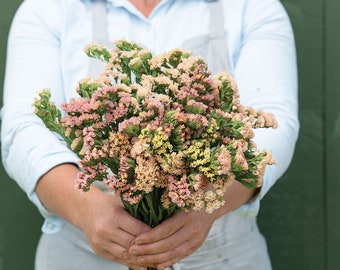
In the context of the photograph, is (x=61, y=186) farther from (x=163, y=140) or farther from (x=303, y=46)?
(x=303, y=46)

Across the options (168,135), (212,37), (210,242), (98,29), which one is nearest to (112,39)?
(98,29)

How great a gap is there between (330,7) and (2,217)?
985 mm

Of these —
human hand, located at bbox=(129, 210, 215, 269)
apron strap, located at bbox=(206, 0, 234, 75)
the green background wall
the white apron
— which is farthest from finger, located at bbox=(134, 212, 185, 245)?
the green background wall

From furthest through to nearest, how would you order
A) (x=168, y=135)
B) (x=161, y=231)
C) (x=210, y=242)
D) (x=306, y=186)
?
(x=306, y=186), (x=210, y=242), (x=161, y=231), (x=168, y=135)

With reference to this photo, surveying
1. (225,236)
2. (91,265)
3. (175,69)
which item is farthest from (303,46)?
(175,69)

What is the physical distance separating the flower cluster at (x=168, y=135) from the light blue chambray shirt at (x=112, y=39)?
1.00 feet

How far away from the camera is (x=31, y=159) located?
1363mm

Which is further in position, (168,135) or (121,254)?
(121,254)

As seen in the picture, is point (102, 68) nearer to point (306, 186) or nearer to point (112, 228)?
point (112, 228)

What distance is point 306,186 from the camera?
1991mm

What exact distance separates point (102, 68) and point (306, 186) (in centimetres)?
69

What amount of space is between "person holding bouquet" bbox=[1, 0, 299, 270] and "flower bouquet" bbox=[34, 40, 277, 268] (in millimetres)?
233

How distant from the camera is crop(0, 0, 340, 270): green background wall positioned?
1969mm

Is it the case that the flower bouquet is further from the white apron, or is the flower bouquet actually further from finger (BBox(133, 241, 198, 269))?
the white apron
